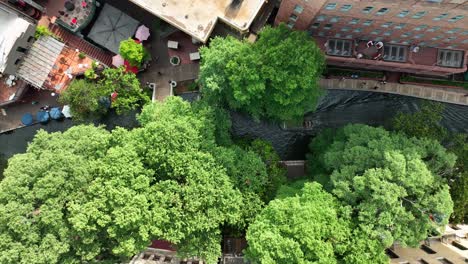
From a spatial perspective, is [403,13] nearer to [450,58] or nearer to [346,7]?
[346,7]

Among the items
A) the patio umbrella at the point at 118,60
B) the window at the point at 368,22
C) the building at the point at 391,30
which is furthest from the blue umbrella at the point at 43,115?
the window at the point at 368,22

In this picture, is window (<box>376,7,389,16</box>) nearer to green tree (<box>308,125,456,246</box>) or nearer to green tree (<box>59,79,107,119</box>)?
green tree (<box>308,125,456,246</box>)

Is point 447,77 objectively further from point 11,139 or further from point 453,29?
point 11,139

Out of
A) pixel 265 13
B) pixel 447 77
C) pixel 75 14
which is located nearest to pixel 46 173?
pixel 75 14

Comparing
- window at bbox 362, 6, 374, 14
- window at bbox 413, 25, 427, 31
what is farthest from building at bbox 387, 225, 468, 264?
window at bbox 362, 6, 374, 14

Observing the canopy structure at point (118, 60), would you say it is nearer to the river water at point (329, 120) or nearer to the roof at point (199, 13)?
the river water at point (329, 120)

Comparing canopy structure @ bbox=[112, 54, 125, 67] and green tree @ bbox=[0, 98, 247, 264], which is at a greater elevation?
canopy structure @ bbox=[112, 54, 125, 67]
